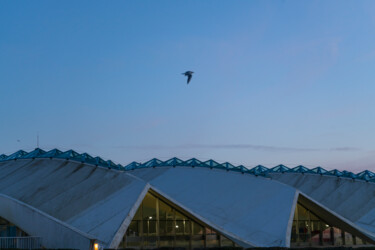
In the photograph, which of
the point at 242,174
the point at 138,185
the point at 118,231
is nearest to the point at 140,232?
the point at 138,185

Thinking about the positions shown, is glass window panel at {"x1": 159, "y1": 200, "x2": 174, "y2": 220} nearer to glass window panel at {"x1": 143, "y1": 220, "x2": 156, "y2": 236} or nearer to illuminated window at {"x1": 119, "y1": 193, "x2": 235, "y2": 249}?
illuminated window at {"x1": 119, "y1": 193, "x2": 235, "y2": 249}

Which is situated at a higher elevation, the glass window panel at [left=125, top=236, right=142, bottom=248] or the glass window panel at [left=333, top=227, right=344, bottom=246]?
the glass window panel at [left=125, top=236, right=142, bottom=248]

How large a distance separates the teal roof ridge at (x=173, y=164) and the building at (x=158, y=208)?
114 mm

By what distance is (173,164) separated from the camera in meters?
56.5

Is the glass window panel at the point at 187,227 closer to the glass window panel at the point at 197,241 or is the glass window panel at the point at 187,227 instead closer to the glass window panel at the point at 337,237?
the glass window panel at the point at 197,241

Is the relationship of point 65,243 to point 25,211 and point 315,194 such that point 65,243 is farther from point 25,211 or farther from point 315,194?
point 315,194

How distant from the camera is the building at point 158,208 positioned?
33938 millimetres

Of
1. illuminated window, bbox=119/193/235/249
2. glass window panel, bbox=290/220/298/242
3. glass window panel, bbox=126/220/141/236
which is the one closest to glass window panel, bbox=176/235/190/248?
illuminated window, bbox=119/193/235/249

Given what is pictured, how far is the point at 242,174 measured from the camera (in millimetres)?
52156

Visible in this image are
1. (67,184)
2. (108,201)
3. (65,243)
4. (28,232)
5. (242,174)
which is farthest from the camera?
(242,174)

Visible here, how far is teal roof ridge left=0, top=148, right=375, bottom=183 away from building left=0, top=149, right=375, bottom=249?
0.11 m

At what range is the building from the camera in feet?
111

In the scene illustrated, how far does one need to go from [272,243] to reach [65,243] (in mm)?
14605

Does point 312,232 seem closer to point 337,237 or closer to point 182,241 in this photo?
point 337,237
